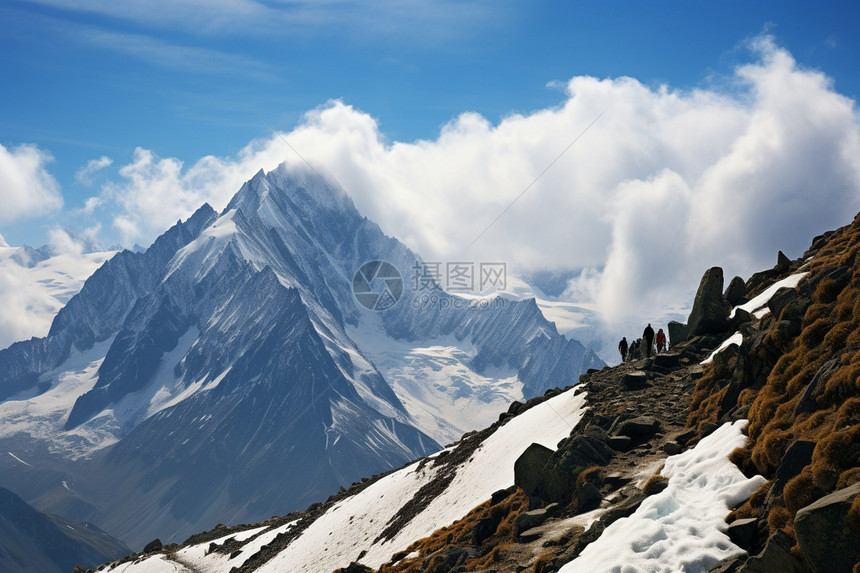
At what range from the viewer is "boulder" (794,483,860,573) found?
19.9m

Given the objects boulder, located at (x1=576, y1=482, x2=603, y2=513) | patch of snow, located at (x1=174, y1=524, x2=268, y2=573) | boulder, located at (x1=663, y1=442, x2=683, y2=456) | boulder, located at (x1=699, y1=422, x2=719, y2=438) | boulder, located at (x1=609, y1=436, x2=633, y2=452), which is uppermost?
patch of snow, located at (x1=174, y1=524, x2=268, y2=573)

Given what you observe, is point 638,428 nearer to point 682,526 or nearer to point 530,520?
point 530,520

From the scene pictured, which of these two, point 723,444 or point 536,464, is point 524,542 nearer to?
point 536,464

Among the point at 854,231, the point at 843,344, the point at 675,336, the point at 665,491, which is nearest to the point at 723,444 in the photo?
the point at 665,491

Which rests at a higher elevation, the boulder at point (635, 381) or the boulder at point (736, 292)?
the boulder at point (736, 292)

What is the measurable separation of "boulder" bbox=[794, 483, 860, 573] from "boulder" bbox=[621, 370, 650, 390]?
30280mm

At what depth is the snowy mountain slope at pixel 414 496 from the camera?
180 feet

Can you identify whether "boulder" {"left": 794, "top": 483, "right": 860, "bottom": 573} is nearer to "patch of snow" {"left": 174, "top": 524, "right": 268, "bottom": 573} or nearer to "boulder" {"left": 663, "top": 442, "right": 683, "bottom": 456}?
"boulder" {"left": 663, "top": 442, "right": 683, "bottom": 456}

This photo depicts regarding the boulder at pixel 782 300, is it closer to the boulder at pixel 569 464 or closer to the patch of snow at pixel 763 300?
the boulder at pixel 569 464

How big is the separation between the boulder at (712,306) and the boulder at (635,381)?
7.43 meters

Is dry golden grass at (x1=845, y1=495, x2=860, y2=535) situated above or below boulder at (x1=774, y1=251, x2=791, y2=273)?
below

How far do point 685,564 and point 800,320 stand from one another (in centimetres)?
1409

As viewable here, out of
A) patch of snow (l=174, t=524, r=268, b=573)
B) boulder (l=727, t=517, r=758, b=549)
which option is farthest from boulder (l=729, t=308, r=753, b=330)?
patch of snow (l=174, t=524, r=268, b=573)

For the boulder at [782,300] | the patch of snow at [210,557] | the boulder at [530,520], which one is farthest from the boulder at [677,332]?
the patch of snow at [210,557]
